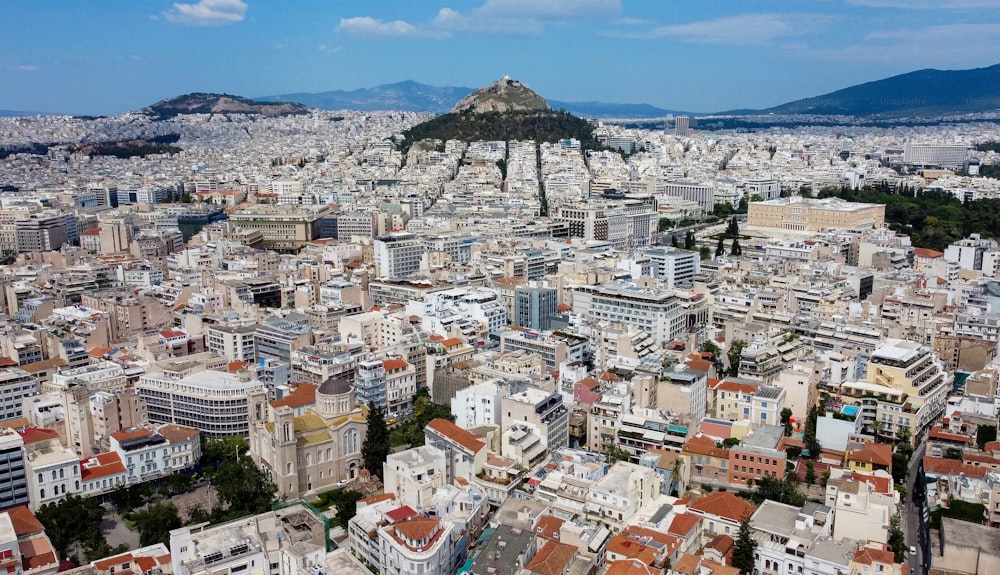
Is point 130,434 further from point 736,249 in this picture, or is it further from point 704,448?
point 736,249

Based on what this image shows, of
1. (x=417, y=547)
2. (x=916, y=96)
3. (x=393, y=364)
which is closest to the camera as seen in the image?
(x=417, y=547)

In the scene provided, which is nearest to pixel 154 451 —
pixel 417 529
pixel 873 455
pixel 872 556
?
pixel 417 529

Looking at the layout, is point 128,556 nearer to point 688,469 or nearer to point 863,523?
point 688,469

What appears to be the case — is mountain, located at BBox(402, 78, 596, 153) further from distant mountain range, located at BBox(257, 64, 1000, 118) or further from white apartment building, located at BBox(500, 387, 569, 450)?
distant mountain range, located at BBox(257, 64, 1000, 118)

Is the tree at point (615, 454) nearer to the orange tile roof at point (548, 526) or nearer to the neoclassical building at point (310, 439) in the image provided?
the orange tile roof at point (548, 526)

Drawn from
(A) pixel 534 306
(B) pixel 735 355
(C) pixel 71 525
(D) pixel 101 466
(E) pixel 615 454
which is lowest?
(C) pixel 71 525

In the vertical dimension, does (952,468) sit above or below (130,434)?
below
